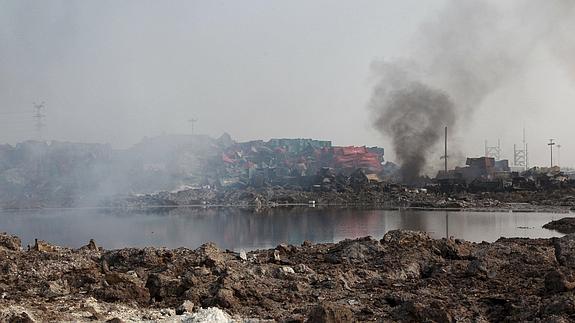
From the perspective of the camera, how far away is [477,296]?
385 inches

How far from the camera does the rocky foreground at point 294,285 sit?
827 centimetres

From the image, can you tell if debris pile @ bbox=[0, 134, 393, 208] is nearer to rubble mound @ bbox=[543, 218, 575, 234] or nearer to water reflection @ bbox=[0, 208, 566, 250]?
water reflection @ bbox=[0, 208, 566, 250]

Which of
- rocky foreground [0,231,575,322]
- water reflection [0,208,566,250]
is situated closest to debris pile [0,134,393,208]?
water reflection [0,208,566,250]

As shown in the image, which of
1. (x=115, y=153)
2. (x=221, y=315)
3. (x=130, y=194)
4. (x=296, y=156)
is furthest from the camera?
(x=296, y=156)

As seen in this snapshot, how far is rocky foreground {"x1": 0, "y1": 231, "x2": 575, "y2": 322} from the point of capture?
8.27 m

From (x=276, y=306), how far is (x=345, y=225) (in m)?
25.5

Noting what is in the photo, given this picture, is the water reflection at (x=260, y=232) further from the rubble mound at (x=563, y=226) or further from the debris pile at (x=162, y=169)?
the debris pile at (x=162, y=169)

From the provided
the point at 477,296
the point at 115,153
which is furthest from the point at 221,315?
the point at 115,153

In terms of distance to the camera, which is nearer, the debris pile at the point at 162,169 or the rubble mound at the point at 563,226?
the rubble mound at the point at 563,226

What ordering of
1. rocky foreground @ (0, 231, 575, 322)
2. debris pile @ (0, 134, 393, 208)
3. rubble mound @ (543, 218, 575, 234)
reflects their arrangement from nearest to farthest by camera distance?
rocky foreground @ (0, 231, 575, 322) → rubble mound @ (543, 218, 575, 234) → debris pile @ (0, 134, 393, 208)

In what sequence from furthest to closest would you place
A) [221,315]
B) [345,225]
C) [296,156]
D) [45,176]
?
[296,156], [45,176], [345,225], [221,315]

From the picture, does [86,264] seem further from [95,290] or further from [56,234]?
[56,234]

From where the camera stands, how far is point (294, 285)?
10562 mm

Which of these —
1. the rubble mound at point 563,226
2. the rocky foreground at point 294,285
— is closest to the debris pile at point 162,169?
the rubble mound at point 563,226
